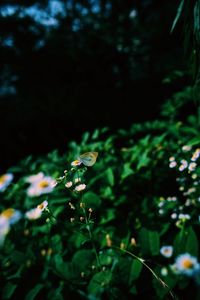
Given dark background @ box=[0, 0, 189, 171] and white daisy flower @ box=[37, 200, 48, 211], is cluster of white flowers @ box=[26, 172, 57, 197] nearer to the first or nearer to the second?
white daisy flower @ box=[37, 200, 48, 211]

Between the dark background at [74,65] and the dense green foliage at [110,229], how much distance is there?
428 centimetres

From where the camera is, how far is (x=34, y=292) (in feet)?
4.31

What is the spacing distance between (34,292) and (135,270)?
460 mm

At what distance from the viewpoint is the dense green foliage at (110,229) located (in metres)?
1.20

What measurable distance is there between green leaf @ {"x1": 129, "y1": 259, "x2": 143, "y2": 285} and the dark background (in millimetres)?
5096

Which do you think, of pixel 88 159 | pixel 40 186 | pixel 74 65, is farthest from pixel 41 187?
pixel 74 65

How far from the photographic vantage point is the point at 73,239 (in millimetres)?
1684

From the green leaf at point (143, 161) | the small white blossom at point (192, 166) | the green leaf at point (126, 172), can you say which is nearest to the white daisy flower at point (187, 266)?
the small white blossom at point (192, 166)

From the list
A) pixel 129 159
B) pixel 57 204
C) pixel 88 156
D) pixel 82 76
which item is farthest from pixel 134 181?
pixel 82 76

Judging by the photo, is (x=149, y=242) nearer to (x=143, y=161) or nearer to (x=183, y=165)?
(x=183, y=165)

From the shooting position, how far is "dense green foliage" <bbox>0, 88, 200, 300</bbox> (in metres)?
1.20

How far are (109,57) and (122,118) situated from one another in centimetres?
218

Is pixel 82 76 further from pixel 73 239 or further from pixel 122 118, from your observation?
pixel 73 239

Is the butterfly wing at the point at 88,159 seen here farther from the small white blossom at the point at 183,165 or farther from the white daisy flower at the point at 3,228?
the small white blossom at the point at 183,165
